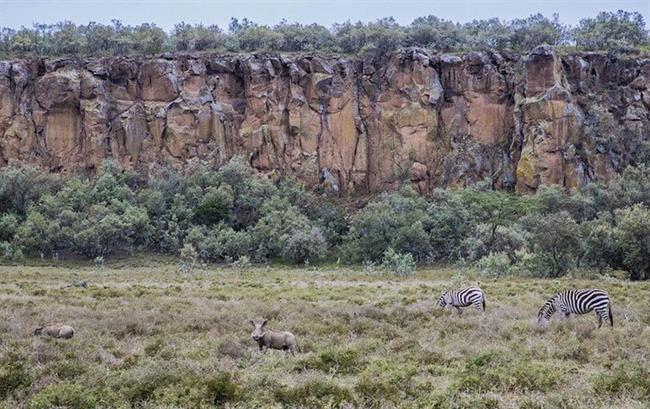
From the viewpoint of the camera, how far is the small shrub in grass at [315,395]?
1016cm

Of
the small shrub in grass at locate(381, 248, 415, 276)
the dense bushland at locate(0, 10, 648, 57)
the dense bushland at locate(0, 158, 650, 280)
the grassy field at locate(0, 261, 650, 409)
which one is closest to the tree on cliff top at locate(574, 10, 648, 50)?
the dense bushland at locate(0, 10, 648, 57)

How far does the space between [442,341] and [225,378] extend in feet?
22.2

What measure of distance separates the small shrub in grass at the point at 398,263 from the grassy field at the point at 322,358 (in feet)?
90.8

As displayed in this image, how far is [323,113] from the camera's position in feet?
288

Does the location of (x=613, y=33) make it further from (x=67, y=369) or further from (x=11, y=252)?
(x=67, y=369)

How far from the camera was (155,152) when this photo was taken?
280 ft

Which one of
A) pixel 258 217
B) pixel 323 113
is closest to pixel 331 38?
pixel 323 113

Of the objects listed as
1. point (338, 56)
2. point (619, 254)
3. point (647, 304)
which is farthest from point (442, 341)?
point (338, 56)

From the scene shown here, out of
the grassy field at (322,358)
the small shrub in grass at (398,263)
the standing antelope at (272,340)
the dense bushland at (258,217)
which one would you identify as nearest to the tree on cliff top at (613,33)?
the dense bushland at (258,217)

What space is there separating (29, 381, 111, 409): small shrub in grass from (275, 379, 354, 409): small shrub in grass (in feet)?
9.38

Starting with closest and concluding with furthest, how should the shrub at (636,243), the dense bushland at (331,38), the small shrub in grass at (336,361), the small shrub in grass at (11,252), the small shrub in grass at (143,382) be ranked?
the small shrub in grass at (143,382) → the small shrub in grass at (336,361) → the shrub at (636,243) → the small shrub in grass at (11,252) → the dense bushland at (331,38)

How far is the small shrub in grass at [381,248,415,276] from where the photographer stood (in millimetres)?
50716

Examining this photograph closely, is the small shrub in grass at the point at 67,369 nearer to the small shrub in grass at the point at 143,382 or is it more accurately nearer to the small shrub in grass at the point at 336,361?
the small shrub in grass at the point at 143,382

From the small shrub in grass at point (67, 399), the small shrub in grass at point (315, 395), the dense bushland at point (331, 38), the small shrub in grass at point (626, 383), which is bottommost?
the small shrub in grass at point (315, 395)
